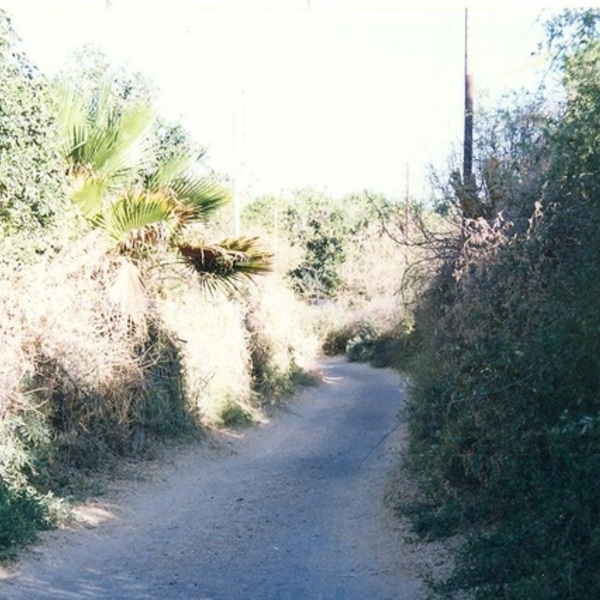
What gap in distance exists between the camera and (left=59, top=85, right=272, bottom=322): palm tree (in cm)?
1324

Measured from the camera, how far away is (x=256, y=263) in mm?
14727

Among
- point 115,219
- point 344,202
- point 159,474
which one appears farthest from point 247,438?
point 344,202

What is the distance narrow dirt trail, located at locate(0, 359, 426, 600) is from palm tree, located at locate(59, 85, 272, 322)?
10.9ft

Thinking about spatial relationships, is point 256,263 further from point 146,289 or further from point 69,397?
point 69,397

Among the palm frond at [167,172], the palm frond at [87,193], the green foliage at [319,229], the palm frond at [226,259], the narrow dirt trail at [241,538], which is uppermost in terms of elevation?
the green foliage at [319,229]

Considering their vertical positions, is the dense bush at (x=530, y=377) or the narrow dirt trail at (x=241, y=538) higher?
the dense bush at (x=530, y=377)

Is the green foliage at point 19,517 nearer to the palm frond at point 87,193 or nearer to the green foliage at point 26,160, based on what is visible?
the green foliage at point 26,160

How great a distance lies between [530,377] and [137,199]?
319 inches

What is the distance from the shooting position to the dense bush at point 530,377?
5.79 m

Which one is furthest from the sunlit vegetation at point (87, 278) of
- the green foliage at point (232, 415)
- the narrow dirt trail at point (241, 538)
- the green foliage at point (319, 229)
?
the green foliage at point (319, 229)

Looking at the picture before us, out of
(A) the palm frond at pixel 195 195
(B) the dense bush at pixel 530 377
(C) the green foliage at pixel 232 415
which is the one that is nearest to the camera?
(B) the dense bush at pixel 530 377

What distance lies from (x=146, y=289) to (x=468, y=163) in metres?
5.66

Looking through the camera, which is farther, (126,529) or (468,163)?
(468,163)

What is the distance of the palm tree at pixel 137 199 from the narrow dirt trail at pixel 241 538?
333 centimetres
